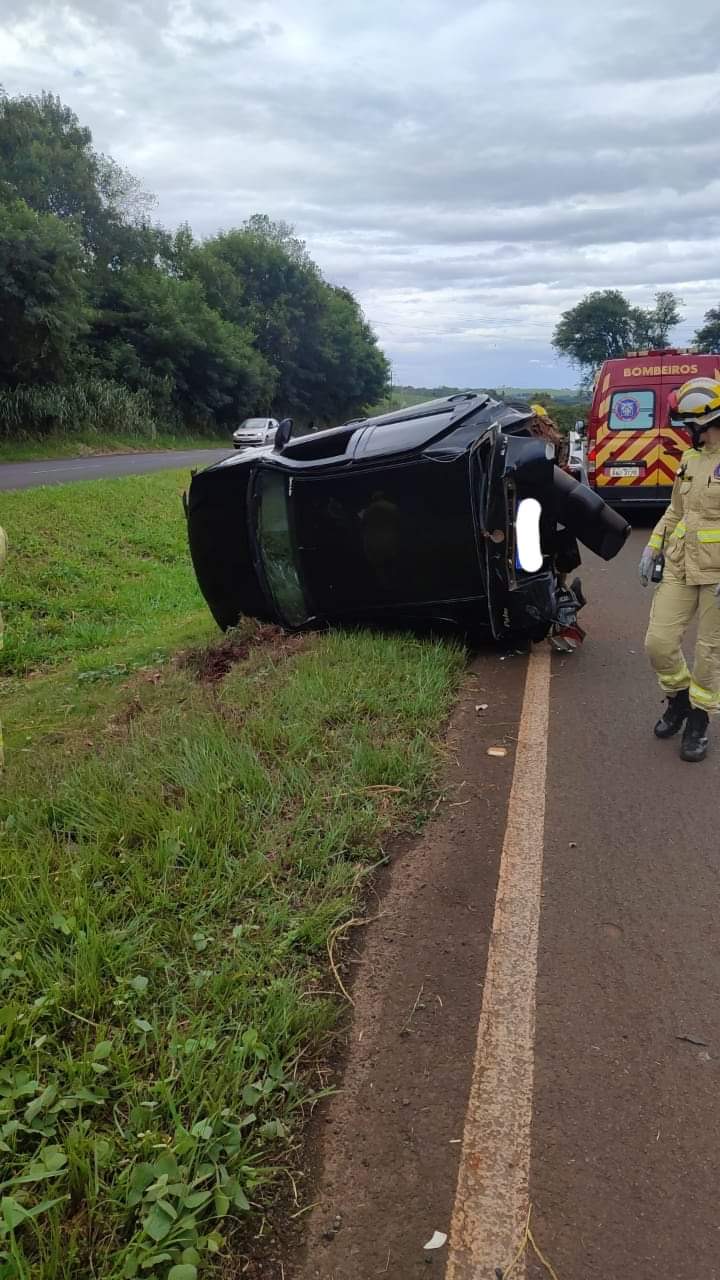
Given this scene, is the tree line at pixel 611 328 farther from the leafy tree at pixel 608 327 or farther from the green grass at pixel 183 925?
the green grass at pixel 183 925

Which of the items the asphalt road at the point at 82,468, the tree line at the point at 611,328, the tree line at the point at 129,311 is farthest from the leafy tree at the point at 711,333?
the asphalt road at the point at 82,468

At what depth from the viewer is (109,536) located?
475 inches

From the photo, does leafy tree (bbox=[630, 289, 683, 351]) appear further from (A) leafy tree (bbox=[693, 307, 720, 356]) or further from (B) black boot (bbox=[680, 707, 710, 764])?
(B) black boot (bbox=[680, 707, 710, 764])

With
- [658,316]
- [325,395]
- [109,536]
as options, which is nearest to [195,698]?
[109,536]

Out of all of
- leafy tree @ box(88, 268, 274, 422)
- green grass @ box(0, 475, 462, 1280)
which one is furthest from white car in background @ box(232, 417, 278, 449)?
green grass @ box(0, 475, 462, 1280)

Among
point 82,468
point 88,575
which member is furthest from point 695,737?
point 82,468

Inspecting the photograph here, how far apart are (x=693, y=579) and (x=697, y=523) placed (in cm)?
29

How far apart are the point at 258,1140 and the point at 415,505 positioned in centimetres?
409

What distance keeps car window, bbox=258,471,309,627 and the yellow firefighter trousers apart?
2529 millimetres

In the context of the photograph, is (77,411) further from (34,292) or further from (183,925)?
(183,925)

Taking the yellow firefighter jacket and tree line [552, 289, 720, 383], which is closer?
the yellow firefighter jacket

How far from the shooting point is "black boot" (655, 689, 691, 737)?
4.55m

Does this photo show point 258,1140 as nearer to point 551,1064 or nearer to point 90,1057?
point 90,1057

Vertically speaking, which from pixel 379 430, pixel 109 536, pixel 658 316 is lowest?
pixel 109 536
